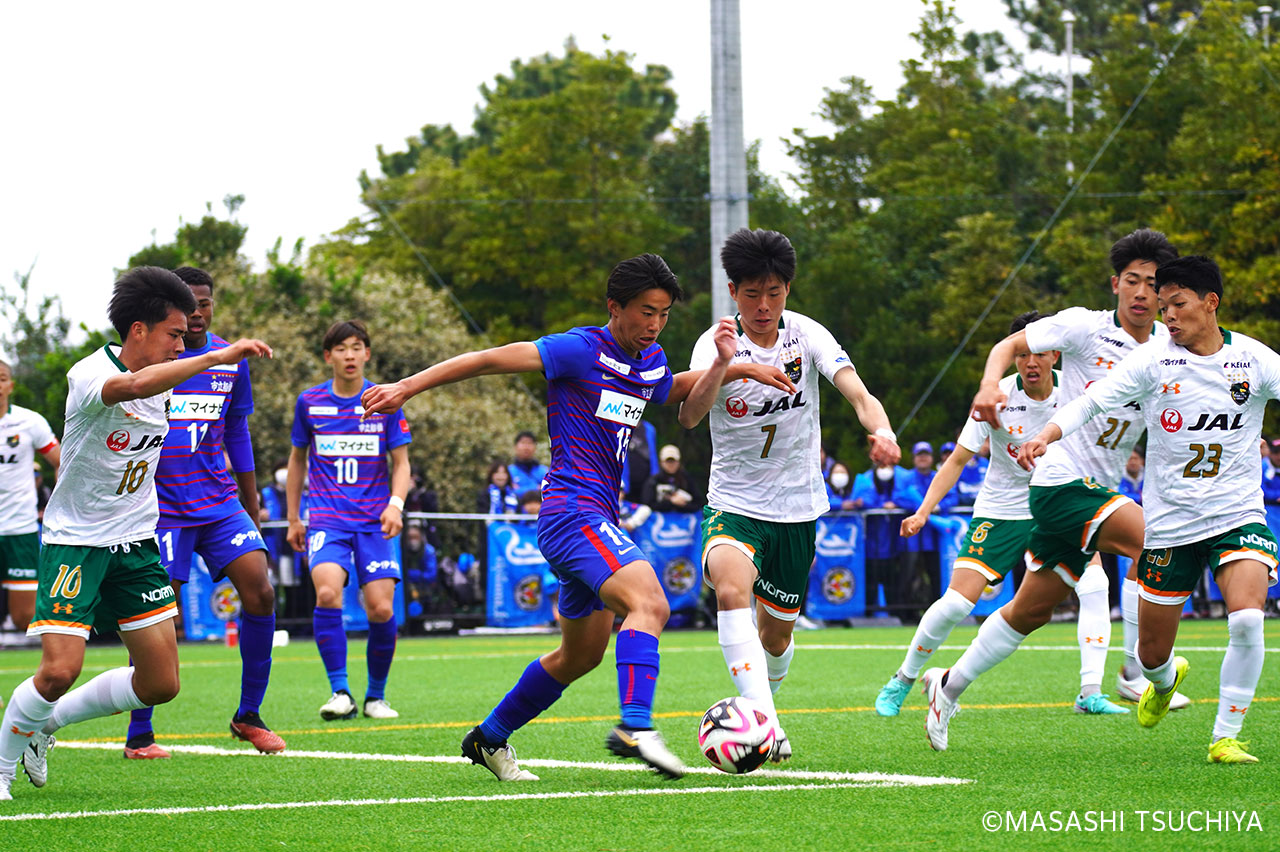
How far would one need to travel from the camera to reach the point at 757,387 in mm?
6945

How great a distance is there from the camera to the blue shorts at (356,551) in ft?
31.8

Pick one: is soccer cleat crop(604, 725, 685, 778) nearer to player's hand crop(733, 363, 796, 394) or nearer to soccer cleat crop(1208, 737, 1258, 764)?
player's hand crop(733, 363, 796, 394)

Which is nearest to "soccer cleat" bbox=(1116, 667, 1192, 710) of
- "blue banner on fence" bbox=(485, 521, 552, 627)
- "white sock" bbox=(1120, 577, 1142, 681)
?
"white sock" bbox=(1120, 577, 1142, 681)

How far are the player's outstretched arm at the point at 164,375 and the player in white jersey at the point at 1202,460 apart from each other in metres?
3.31

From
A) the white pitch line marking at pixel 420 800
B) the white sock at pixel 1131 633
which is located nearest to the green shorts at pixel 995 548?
the white sock at pixel 1131 633

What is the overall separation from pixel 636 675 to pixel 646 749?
30 centimetres

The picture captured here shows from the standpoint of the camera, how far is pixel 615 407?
6.14m

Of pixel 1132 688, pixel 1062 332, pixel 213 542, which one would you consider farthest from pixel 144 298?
pixel 1132 688

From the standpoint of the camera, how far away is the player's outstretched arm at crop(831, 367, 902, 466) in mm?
6086

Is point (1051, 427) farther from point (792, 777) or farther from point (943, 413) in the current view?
point (943, 413)

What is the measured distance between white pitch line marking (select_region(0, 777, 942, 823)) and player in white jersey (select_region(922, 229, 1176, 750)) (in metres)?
1.84

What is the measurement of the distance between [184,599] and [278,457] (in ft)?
34.4

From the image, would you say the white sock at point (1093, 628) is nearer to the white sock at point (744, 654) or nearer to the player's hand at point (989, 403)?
the player's hand at point (989, 403)

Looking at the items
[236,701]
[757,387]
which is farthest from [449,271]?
[757,387]
